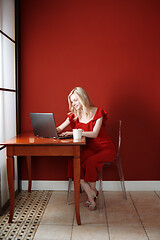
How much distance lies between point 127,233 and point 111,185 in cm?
111

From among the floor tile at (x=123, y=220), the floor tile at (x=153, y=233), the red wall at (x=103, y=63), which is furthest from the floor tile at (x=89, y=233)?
the red wall at (x=103, y=63)

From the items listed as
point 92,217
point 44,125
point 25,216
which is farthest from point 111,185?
point 44,125

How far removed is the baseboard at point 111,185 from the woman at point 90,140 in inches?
20.7

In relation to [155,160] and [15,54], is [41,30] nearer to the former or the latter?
[15,54]

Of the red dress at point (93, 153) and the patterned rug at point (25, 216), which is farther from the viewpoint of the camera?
the red dress at point (93, 153)

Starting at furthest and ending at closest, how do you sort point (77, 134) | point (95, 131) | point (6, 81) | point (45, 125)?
point (6, 81), point (95, 131), point (45, 125), point (77, 134)

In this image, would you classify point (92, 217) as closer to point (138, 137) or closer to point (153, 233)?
point (153, 233)

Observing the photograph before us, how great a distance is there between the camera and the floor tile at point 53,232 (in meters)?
2.26

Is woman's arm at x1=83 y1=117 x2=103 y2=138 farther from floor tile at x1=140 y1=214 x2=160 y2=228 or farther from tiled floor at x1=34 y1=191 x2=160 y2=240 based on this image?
floor tile at x1=140 y1=214 x2=160 y2=228

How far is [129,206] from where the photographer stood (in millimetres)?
2900

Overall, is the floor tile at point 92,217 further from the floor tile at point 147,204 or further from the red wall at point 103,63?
the red wall at point 103,63

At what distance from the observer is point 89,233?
2316mm

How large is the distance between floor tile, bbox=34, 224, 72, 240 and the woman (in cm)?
49

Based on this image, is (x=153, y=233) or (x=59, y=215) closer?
(x=153, y=233)
